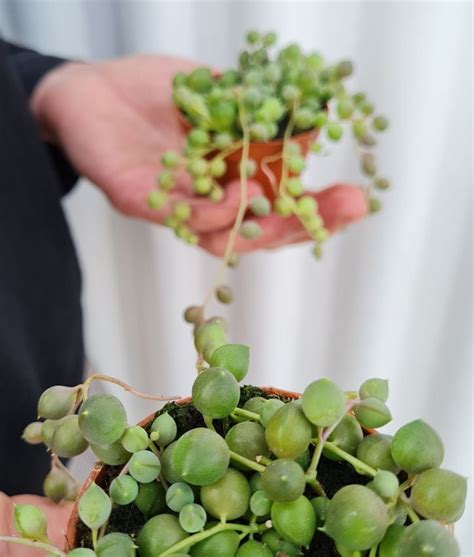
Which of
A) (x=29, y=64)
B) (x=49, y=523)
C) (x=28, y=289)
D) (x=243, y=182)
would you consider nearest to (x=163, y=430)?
(x=49, y=523)

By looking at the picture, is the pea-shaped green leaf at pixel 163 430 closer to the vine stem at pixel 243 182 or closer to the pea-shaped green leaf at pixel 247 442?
the pea-shaped green leaf at pixel 247 442

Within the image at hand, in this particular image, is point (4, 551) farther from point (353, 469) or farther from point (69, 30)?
point (69, 30)

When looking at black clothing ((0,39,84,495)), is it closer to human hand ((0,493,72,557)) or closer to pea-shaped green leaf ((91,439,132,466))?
human hand ((0,493,72,557))

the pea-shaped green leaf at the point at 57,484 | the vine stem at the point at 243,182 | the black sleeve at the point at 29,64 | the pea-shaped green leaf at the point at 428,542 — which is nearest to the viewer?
the pea-shaped green leaf at the point at 428,542

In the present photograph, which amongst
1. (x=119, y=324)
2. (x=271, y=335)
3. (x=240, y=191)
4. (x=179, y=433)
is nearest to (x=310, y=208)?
(x=240, y=191)

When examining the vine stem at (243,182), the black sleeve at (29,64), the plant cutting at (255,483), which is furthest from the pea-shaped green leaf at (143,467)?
the black sleeve at (29,64)

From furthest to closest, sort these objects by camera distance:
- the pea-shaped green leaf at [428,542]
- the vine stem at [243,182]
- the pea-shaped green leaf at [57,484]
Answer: the vine stem at [243,182] < the pea-shaped green leaf at [57,484] < the pea-shaped green leaf at [428,542]

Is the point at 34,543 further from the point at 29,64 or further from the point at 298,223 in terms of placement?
the point at 29,64
